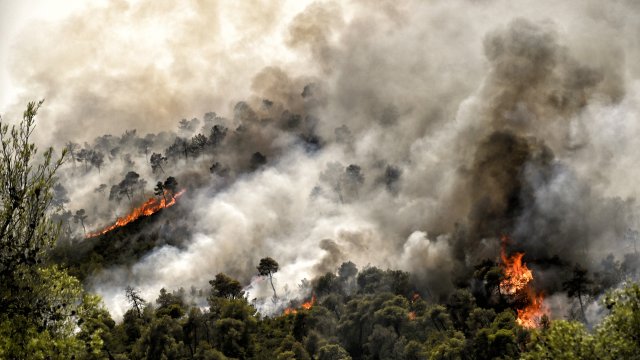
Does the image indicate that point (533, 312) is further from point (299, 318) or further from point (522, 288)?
point (299, 318)

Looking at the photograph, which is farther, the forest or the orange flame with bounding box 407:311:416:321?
the orange flame with bounding box 407:311:416:321

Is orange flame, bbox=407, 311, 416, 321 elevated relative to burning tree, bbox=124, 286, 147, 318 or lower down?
lower down

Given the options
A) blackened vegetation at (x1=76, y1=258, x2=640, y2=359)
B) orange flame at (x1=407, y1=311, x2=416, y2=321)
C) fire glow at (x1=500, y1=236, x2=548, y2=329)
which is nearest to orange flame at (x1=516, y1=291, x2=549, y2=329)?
fire glow at (x1=500, y1=236, x2=548, y2=329)

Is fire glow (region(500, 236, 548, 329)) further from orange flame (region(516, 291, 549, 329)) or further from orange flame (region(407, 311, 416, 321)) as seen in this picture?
orange flame (region(407, 311, 416, 321))

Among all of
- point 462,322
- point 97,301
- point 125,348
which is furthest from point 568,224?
point 97,301

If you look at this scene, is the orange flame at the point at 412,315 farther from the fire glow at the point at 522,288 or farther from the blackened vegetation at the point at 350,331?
the fire glow at the point at 522,288

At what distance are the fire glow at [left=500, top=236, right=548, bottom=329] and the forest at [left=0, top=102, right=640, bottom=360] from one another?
124 centimetres

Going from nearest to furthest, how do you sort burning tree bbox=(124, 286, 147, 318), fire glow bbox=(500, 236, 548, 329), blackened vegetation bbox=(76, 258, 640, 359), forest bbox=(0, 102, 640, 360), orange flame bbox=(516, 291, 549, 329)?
forest bbox=(0, 102, 640, 360)
blackened vegetation bbox=(76, 258, 640, 359)
orange flame bbox=(516, 291, 549, 329)
fire glow bbox=(500, 236, 548, 329)
burning tree bbox=(124, 286, 147, 318)

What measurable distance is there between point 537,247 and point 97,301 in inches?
5703

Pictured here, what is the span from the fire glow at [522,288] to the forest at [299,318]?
1.24 metres

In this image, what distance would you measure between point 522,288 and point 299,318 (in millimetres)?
59630

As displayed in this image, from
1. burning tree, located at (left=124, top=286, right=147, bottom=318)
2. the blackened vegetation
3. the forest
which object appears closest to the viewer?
the forest

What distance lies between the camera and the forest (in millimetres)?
26781

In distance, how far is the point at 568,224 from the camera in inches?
5753
